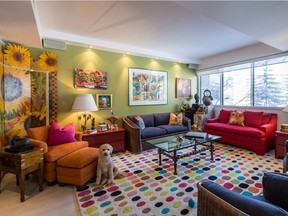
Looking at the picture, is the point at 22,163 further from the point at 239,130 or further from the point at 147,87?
the point at 239,130

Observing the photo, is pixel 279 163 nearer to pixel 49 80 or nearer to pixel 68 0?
pixel 68 0

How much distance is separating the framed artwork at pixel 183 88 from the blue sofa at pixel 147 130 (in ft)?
3.52

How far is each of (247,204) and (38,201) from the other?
7.72 feet

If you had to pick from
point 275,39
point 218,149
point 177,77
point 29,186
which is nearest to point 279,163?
point 218,149

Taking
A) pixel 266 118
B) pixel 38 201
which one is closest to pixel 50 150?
pixel 38 201

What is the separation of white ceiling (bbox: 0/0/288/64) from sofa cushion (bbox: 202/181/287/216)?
1.86 metres

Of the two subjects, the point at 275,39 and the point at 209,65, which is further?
the point at 209,65

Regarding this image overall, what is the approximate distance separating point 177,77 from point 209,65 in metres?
1.18

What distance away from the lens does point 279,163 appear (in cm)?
306

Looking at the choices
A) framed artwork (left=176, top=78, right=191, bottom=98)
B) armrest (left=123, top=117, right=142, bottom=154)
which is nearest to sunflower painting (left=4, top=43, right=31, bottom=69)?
armrest (left=123, top=117, right=142, bottom=154)

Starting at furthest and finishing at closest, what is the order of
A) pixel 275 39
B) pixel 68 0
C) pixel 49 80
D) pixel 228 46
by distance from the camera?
pixel 228 46 < pixel 49 80 < pixel 275 39 < pixel 68 0

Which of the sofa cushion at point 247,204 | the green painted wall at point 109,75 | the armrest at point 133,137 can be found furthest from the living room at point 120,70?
the sofa cushion at point 247,204

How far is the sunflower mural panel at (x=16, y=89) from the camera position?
298 cm

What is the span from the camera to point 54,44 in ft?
11.1
